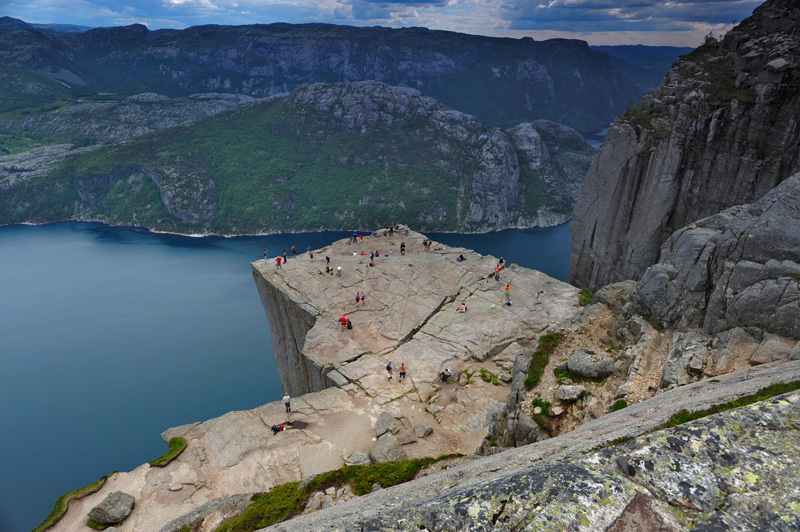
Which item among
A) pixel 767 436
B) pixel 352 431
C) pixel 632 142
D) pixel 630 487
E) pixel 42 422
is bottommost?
pixel 42 422

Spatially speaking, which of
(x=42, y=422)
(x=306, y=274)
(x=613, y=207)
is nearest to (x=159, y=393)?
(x=42, y=422)

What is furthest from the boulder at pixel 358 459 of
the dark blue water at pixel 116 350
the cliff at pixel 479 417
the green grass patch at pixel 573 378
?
the dark blue water at pixel 116 350

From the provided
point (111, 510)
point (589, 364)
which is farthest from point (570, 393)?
point (111, 510)

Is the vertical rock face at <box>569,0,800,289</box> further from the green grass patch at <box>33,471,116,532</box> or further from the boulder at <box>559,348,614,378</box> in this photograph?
the green grass patch at <box>33,471,116,532</box>

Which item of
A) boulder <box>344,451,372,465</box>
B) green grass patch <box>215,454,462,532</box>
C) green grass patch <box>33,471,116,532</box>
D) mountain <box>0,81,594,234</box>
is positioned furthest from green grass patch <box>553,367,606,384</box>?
mountain <box>0,81,594,234</box>

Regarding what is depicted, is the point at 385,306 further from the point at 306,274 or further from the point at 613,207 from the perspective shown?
the point at 613,207

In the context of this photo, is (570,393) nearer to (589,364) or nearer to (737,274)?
(589,364)

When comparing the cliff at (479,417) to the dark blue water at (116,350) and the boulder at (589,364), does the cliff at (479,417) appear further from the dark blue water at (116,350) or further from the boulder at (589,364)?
the dark blue water at (116,350)
